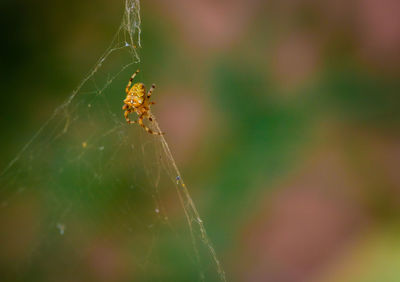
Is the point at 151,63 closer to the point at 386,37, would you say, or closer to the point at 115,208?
the point at 115,208

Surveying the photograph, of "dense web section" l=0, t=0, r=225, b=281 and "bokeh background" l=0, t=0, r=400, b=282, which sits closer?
"dense web section" l=0, t=0, r=225, b=281

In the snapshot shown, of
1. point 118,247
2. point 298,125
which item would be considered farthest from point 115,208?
point 298,125

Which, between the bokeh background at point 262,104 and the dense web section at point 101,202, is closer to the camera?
the dense web section at point 101,202

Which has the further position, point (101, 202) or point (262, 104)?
point (262, 104)

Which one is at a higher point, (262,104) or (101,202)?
(262,104)
